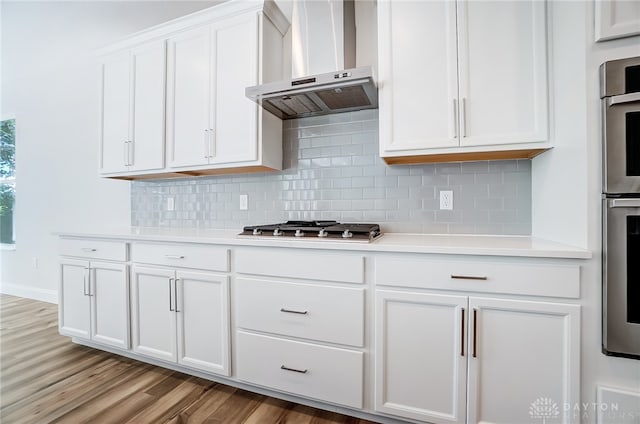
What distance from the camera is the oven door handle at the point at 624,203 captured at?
1.10 meters

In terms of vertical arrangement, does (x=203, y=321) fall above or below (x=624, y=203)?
below

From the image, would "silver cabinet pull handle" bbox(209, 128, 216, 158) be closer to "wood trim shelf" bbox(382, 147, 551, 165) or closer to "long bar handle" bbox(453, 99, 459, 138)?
"wood trim shelf" bbox(382, 147, 551, 165)

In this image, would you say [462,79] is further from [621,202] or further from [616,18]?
[621,202]

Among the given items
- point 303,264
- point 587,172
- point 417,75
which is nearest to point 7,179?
point 303,264

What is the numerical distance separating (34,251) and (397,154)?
4.53 m

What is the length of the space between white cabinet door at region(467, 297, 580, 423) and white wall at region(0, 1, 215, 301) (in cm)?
312

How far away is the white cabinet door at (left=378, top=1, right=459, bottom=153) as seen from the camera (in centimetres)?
163

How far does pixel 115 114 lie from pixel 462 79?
8.82ft

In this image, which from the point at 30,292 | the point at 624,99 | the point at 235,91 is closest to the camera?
the point at 624,99

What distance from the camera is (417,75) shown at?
5.50 feet

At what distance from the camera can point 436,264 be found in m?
1.39

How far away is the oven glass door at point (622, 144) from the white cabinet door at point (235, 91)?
1.80 metres

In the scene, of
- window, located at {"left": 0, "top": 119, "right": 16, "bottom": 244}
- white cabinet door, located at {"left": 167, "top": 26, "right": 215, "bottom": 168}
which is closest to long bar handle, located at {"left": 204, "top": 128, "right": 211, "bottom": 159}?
white cabinet door, located at {"left": 167, "top": 26, "right": 215, "bottom": 168}

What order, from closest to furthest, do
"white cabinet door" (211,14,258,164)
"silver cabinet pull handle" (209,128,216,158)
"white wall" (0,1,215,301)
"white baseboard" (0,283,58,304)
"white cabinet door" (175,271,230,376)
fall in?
1. "white cabinet door" (175,271,230,376)
2. "white cabinet door" (211,14,258,164)
3. "silver cabinet pull handle" (209,128,216,158)
4. "white wall" (0,1,215,301)
5. "white baseboard" (0,283,58,304)
